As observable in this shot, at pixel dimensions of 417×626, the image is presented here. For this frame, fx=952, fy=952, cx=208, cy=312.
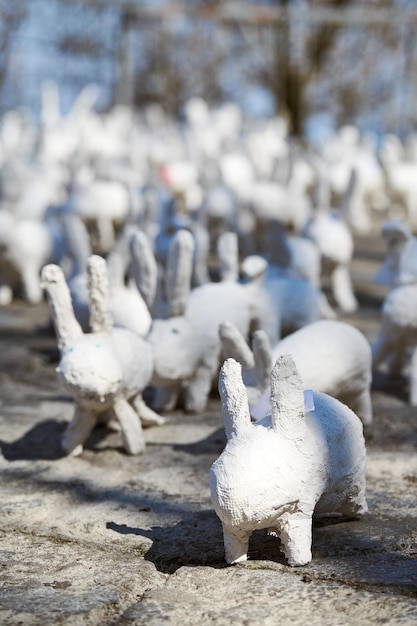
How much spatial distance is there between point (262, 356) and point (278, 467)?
742 mm

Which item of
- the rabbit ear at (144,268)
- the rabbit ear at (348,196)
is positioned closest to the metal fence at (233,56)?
the rabbit ear at (348,196)

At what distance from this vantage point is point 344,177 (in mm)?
7156

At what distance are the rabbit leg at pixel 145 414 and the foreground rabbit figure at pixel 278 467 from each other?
41.8 inches

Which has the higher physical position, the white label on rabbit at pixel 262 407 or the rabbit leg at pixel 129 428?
the white label on rabbit at pixel 262 407

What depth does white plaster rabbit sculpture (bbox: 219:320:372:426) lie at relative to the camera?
2.70 metres

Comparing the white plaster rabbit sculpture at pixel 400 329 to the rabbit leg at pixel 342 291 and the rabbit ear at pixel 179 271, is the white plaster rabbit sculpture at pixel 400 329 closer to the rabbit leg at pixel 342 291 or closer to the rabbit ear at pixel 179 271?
the rabbit ear at pixel 179 271

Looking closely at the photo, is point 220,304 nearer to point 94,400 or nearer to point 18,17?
point 94,400

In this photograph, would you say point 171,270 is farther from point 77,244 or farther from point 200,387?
point 77,244

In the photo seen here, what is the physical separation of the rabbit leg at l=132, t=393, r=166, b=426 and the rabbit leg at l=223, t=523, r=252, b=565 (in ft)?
3.71

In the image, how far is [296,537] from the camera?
1.99 m

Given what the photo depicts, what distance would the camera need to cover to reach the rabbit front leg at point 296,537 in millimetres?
1988

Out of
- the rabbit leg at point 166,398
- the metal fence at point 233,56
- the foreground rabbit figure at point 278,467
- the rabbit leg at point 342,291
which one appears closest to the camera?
the foreground rabbit figure at point 278,467

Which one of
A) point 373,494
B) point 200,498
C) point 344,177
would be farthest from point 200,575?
point 344,177

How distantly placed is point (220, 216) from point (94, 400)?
3.02m
